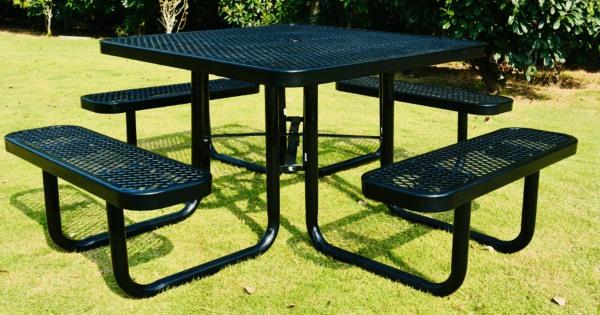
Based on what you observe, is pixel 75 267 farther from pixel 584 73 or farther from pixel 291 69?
pixel 584 73

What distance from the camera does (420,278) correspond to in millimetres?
2600

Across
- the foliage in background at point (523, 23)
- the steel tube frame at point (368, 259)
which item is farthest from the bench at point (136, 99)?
the foliage in background at point (523, 23)

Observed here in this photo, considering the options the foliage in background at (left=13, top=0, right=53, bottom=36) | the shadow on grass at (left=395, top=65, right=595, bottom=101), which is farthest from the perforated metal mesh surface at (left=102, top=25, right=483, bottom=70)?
the foliage in background at (left=13, top=0, right=53, bottom=36)

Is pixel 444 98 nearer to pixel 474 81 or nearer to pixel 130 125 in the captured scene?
pixel 130 125

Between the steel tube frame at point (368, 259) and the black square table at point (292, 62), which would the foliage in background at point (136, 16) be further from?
the steel tube frame at point (368, 259)

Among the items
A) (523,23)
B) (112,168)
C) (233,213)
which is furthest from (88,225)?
(523,23)

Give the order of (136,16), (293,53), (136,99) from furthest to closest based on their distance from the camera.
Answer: (136,16), (136,99), (293,53)

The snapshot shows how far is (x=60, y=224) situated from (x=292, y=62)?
1.54m

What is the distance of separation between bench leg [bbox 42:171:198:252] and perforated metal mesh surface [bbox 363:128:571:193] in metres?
1.49

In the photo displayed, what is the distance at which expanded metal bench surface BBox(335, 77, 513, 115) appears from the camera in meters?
3.33

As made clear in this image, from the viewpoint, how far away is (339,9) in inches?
359

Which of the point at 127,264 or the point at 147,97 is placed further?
the point at 147,97

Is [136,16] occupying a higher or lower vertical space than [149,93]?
higher

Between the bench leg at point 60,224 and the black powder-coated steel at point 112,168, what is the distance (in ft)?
0.67
